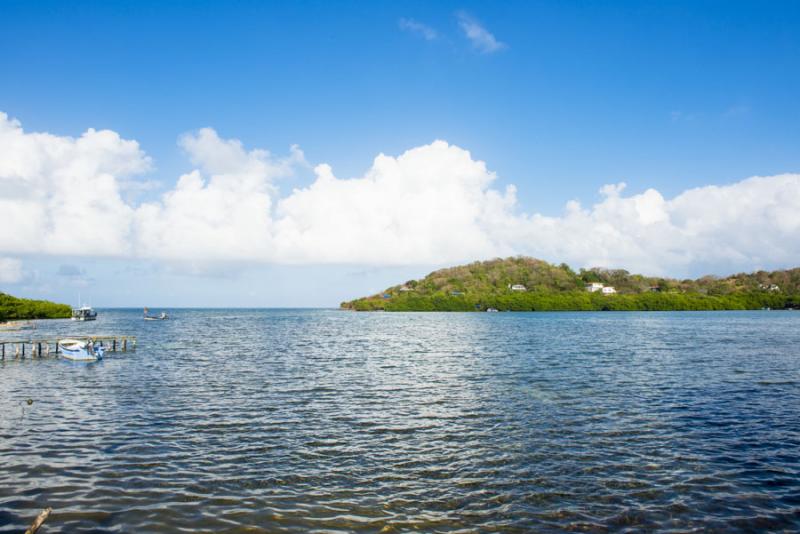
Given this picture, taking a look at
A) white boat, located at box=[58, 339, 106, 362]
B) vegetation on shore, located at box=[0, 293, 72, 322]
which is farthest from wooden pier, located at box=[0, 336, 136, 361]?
vegetation on shore, located at box=[0, 293, 72, 322]

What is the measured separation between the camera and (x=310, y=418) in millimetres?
23438

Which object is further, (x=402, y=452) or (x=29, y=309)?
(x=29, y=309)

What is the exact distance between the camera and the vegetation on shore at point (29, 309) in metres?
127

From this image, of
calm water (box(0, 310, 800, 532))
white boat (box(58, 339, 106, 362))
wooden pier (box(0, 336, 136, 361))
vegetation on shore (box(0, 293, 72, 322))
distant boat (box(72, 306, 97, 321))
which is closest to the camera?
calm water (box(0, 310, 800, 532))

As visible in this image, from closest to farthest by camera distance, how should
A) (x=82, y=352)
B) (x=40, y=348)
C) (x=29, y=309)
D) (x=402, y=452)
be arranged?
(x=402, y=452)
(x=82, y=352)
(x=40, y=348)
(x=29, y=309)

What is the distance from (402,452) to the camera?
18234 millimetres

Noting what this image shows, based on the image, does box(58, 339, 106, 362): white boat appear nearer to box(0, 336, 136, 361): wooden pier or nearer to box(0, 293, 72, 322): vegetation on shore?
box(0, 336, 136, 361): wooden pier

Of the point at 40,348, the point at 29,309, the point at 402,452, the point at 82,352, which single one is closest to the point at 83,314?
the point at 29,309

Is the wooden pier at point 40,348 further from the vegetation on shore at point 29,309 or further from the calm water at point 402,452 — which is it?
the vegetation on shore at point 29,309

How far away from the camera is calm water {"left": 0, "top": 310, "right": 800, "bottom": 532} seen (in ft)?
43.2

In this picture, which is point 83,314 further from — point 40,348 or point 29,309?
point 40,348

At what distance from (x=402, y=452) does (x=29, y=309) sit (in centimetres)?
15858

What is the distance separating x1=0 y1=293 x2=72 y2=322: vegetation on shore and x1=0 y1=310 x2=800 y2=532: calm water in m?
114

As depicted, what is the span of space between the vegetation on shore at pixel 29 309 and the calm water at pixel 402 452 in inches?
4499
